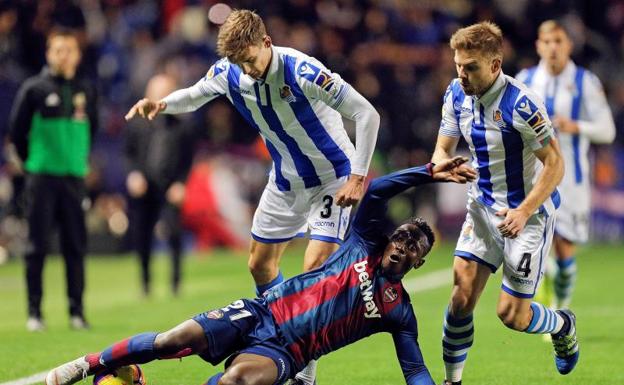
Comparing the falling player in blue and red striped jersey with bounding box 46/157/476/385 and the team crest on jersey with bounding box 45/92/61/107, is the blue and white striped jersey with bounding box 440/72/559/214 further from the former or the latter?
the team crest on jersey with bounding box 45/92/61/107

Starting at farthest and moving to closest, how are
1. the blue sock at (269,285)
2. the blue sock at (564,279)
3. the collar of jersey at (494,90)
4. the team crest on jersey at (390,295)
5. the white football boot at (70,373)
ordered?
Answer: the blue sock at (564,279)
the blue sock at (269,285)
the collar of jersey at (494,90)
the team crest on jersey at (390,295)
the white football boot at (70,373)

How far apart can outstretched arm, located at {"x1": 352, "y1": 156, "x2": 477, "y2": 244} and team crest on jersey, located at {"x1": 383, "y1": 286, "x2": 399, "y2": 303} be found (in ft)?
1.12

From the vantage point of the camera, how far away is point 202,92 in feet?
25.7

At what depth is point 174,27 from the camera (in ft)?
67.1

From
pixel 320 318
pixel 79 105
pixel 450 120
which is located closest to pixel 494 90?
pixel 450 120

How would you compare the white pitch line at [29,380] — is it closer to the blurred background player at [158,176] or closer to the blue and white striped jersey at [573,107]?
the blue and white striped jersey at [573,107]

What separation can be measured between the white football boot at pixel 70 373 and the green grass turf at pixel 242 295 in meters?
1.36

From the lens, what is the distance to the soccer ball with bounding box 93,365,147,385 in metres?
6.45

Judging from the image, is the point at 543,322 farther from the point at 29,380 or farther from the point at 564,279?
the point at 29,380

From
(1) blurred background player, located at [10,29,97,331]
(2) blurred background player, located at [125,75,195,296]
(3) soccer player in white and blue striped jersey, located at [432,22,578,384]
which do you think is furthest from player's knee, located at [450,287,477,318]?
(2) blurred background player, located at [125,75,195,296]

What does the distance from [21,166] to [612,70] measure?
43.4ft

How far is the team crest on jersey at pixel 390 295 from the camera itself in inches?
256

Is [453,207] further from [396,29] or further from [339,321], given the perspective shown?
[339,321]

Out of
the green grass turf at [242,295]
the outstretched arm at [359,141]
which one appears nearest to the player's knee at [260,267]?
the green grass turf at [242,295]
